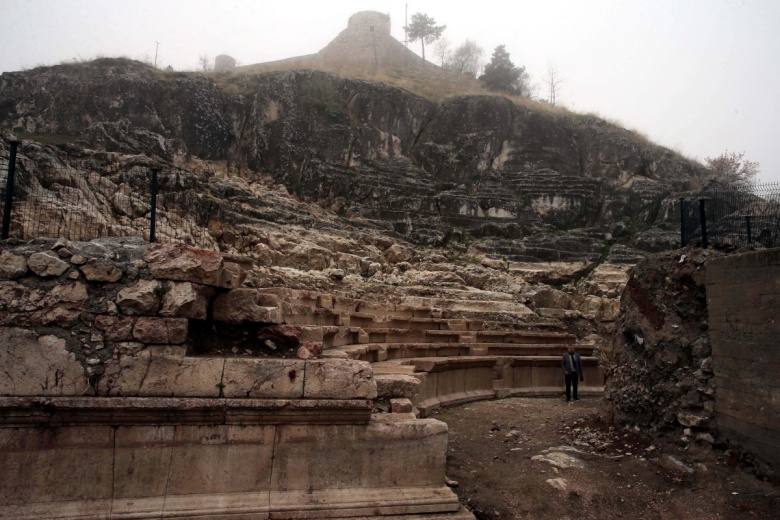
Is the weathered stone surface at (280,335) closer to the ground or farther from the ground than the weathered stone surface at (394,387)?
farther from the ground

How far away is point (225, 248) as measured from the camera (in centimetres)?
1587

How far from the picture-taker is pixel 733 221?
252 inches

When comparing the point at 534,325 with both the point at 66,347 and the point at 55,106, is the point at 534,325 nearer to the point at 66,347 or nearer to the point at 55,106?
the point at 66,347

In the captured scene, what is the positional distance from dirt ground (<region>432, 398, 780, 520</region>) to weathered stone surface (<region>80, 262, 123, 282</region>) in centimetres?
353

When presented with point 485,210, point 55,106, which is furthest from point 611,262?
point 55,106

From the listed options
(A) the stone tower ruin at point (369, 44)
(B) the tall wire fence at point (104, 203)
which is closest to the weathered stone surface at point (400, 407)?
(B) the tall wire fence at point (104, 203)

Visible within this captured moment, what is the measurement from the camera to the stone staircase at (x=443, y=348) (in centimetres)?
790

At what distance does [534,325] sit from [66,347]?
522 inches

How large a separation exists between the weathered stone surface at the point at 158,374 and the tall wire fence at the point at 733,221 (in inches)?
233

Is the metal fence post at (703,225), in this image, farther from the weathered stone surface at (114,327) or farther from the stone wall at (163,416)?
the weathered stone surface at (114,327)

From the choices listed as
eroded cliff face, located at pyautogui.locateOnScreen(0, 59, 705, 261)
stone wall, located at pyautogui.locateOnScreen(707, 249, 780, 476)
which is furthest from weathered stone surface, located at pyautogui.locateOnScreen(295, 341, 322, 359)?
eroded cliff face, located at pyautogui.locateOnScreen(0, 59, 705, 261)

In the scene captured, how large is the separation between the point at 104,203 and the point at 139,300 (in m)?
10.5

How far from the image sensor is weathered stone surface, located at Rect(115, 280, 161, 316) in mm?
3600

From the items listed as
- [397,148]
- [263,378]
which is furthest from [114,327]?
[397,148]
